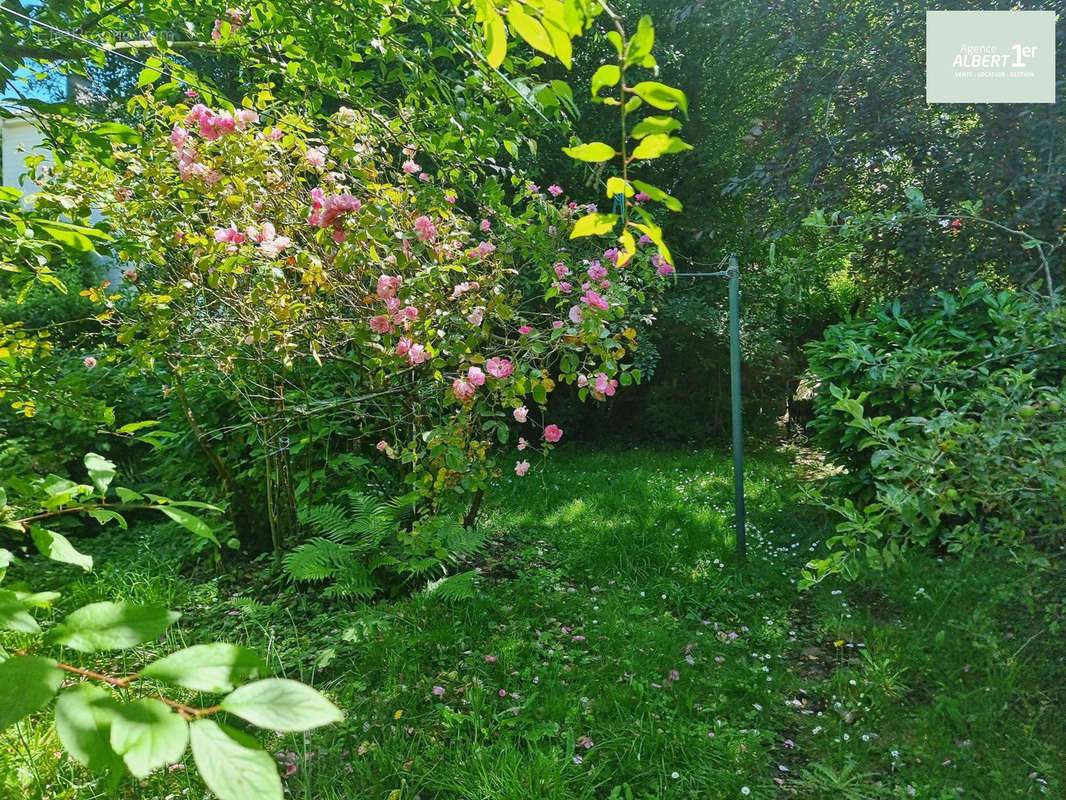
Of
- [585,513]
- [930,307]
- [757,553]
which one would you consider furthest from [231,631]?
[930,307]

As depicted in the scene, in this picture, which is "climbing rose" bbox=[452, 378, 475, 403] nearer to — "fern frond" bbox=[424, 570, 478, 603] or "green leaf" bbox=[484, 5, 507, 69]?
"fern frond" bbox=[424, 570, 478, 603]

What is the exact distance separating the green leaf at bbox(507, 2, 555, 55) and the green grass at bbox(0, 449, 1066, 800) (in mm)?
1718

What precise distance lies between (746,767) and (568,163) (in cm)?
551

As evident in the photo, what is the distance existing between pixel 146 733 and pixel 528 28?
66 cm

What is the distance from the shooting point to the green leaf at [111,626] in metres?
0.48

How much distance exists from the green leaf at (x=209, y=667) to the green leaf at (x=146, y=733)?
2 cm

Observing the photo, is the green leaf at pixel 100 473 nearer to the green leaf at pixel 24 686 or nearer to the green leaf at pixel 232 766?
the green leaf at pixel 24 686

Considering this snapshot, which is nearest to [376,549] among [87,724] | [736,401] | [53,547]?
[736,401]

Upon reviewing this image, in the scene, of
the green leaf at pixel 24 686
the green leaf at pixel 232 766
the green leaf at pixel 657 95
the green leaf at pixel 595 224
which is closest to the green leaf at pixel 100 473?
the green leaf at pixel 24 686

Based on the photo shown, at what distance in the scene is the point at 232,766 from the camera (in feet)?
1.28

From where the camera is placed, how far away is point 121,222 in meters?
2.38

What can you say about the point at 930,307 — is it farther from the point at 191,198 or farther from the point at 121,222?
the point at 121,222

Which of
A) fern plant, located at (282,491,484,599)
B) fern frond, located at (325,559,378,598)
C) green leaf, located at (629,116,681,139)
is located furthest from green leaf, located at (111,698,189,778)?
fern frond, located at (325,559,378,598)

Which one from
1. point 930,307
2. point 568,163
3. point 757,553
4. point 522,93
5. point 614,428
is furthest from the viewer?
point 614,428
